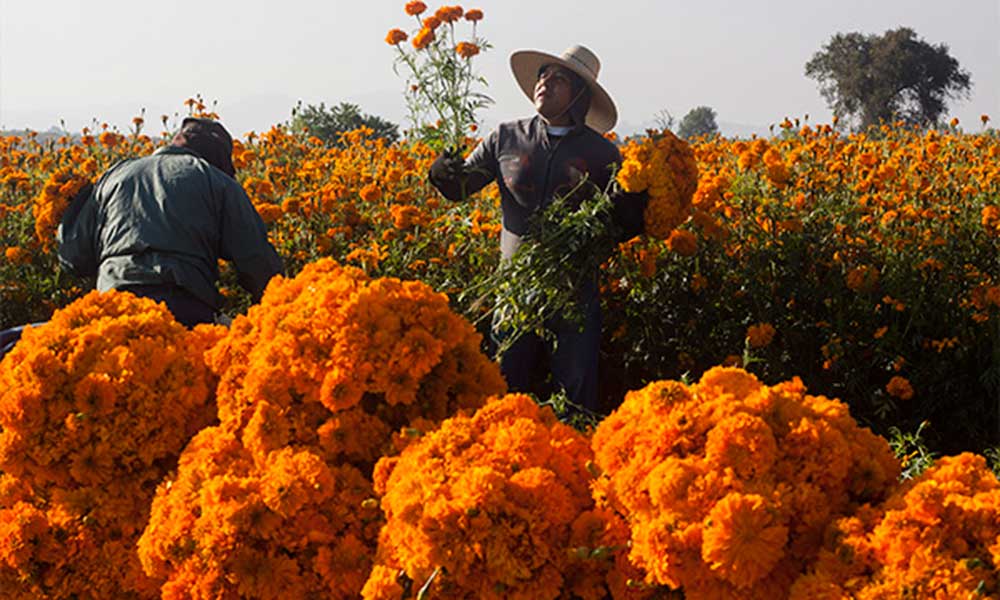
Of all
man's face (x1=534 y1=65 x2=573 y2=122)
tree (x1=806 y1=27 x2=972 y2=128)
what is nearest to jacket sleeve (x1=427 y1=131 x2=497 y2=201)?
man's face (x1=534 y1=65 x2=573 y2=122)

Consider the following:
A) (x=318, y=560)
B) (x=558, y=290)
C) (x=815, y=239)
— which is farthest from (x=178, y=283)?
(x=815, y=239)

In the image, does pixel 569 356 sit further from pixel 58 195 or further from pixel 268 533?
pixel 58 195

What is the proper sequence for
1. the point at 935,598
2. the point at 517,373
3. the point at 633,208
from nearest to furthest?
the point at 935,598
the point at 633,208
the point at 517,373

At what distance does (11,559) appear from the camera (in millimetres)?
1917

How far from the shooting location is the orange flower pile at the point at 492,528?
4.90 feet

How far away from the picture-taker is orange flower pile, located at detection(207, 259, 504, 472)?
1825 millimetres

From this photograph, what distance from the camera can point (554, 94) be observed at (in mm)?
3721

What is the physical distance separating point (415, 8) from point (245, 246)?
2.07 meters

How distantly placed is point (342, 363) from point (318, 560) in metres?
0.41

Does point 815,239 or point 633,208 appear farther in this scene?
point 815,239

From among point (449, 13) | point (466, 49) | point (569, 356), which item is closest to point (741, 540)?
point (569, 356)

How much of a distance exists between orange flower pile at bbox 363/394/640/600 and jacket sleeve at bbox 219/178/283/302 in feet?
6.19

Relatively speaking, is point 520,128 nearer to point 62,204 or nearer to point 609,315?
point 609,315

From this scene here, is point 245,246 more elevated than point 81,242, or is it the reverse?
point 245,246
